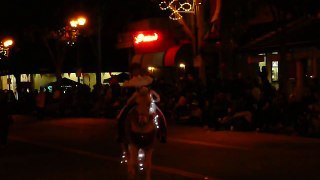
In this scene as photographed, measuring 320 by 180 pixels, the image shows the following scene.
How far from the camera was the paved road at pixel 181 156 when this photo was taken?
12.6 m

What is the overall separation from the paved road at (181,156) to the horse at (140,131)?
1218 mm

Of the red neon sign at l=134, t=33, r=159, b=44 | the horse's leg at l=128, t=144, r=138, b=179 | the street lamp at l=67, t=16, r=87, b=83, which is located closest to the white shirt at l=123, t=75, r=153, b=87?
the horse's leg at l=128, t=144, r=138, b=179

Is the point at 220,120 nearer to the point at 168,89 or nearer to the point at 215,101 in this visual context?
the point at 215,101

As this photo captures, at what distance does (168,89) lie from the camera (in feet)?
89.0

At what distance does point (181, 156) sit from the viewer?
15297 mm

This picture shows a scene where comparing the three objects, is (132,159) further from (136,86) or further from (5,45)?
(5,45)

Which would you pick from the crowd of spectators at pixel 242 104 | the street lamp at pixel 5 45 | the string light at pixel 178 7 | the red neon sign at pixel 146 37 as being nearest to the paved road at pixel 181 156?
the crowd of spectators at pixel 242 104

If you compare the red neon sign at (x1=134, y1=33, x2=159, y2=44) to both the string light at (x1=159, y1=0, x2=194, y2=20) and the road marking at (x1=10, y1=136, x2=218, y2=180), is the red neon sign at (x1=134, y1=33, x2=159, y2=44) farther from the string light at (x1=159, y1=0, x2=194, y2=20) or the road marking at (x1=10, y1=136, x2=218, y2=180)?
the road marking at (x1=10, y1=136, x2=218, y2=180)

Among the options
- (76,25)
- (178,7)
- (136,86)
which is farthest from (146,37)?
(136,86)

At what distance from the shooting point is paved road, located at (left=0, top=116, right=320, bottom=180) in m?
12.6

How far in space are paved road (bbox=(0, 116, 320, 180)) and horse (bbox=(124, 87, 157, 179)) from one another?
122 centimetres

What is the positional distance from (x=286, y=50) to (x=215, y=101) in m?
3.11

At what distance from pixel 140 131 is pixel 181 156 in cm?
467

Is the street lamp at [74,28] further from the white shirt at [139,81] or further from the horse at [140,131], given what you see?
the white shirt at [139,81]
